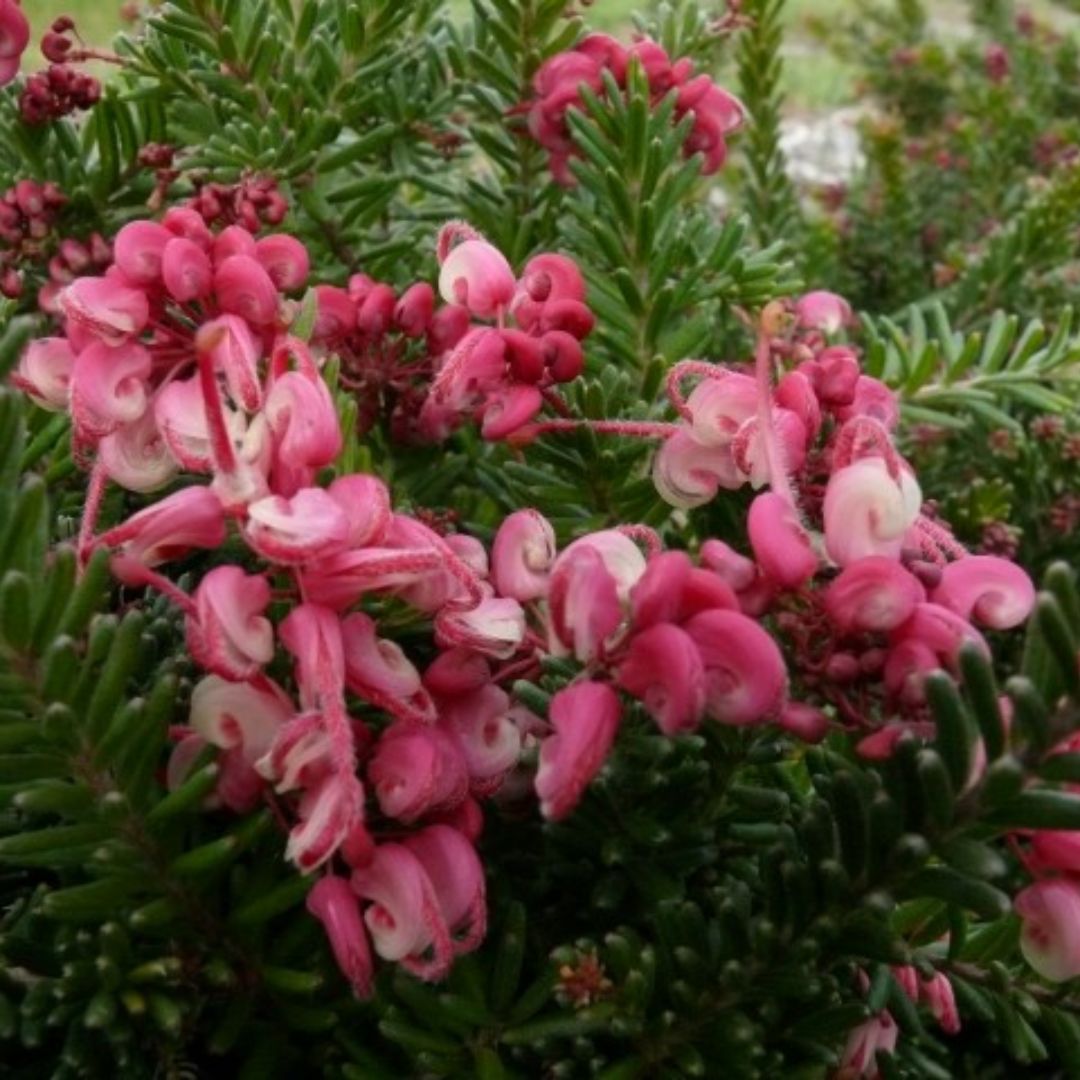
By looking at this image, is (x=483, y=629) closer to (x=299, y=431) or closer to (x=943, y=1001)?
(x=299, y=431)

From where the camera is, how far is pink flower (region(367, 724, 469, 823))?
0.52 m

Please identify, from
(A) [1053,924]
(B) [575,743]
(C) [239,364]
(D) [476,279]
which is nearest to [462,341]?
(D) [476,279]

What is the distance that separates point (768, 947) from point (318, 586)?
0.23 metres

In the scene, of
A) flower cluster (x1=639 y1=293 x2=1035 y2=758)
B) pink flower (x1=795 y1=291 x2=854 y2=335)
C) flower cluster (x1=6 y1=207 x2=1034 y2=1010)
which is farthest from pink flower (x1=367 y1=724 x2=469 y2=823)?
pink flower (x1=795 y1=291 x2=854 y2=335)

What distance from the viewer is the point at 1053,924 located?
514mm

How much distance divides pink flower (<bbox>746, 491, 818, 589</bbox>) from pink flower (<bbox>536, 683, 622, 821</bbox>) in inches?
2.9

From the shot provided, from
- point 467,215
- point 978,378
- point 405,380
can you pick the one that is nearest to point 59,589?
point 405,380

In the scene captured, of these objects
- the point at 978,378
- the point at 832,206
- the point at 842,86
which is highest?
the point at 978,378

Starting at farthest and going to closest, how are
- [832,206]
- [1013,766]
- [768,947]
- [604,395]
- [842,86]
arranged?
[842,86], [832,206], [604,395], [768,947], [1013,766]

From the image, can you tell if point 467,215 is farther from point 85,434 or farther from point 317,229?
point 85,434

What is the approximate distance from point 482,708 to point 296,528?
0.12 m

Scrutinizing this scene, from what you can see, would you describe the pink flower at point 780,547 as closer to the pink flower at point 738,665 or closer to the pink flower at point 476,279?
the pink flower at point 738,665

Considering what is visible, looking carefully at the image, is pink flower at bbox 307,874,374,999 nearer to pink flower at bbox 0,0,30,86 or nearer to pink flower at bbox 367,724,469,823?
pink flower at bbox 367,724,469,823

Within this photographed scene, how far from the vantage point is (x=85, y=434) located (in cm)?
58
